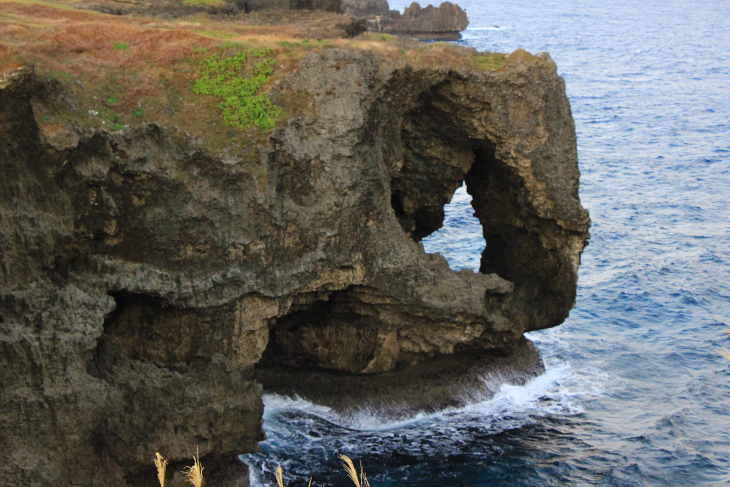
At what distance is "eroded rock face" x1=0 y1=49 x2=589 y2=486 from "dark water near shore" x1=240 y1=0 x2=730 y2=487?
9.40ft

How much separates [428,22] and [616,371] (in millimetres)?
86820

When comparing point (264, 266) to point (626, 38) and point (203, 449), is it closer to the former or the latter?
point (203, 449)

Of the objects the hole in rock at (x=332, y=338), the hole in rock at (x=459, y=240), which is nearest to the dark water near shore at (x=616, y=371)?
the hole in rock at (x=459, y=240)

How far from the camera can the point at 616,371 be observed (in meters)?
34.4

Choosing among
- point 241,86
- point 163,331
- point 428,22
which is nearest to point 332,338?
point 163,331

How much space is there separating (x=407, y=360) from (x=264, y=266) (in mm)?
7802

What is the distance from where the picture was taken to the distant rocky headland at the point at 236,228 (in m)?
21.4

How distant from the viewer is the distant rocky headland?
2138 centimetres

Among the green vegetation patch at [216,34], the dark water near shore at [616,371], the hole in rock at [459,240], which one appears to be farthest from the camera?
the hole in rock at [459,240]

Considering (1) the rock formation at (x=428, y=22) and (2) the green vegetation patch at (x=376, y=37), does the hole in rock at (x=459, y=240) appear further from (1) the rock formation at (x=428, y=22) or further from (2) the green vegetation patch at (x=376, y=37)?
(1) the rock formation at (x=428, y=22)

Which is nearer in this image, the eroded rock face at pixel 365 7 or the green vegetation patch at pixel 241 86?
the green vegetation patch at pixel 241 86

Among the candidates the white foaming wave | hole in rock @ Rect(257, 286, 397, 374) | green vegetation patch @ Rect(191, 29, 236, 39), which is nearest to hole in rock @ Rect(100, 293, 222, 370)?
hole in rock @ Rect(257, 286, 397, 374)

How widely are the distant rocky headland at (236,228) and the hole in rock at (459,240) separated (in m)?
13.6

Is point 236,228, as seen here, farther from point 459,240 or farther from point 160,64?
point 459,240
